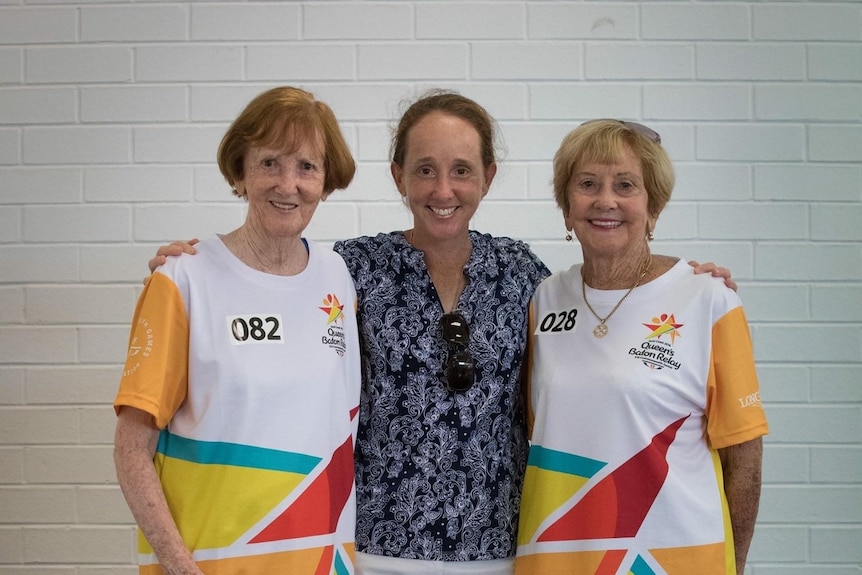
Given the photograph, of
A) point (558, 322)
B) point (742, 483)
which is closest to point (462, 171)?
point (558, 322)

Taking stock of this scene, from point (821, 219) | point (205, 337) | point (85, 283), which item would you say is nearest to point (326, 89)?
point (85, 283)

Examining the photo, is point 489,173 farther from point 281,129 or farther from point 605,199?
point 281,129

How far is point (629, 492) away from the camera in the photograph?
2.03m

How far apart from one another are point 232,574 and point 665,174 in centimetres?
131

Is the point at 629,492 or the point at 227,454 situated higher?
the point at 227,454

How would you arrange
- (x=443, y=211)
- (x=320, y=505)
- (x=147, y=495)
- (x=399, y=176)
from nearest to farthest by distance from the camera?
(x=147, y=495) → (x=320, y=505) → (x=443, y=211) → (x=399, y=176)

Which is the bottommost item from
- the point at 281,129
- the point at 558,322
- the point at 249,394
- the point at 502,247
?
the point at 249,394

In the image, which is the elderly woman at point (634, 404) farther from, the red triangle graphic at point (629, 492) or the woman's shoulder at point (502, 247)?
the woman's shoulder at point (502, 247)

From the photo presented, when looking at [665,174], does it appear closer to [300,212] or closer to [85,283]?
[300,212]

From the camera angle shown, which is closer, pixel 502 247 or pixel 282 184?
pixel 282 184

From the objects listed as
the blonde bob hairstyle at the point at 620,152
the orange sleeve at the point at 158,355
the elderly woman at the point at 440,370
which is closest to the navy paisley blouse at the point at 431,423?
the elderly woman at the point at 440,370

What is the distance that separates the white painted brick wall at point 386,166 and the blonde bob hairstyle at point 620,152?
1.09m

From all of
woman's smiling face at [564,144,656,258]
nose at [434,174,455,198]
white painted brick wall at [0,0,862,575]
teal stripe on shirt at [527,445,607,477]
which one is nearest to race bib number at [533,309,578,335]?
woman's smiling face at [564,144,656,258]

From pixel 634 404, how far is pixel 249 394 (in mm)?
827
